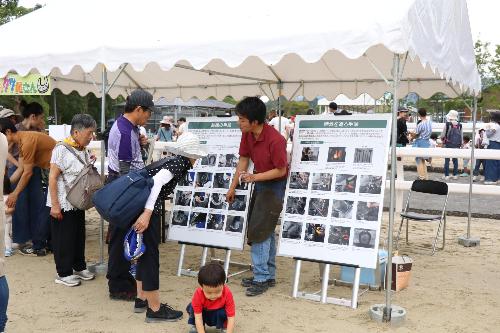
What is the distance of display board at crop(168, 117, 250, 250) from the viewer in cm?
529

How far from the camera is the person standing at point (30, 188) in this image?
5.75 metres

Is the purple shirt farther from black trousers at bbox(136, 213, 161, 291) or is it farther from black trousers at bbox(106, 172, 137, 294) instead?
black trousers at bbox(136, 213, 161, 291)

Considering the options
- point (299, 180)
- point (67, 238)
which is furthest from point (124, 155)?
point (299, 180)

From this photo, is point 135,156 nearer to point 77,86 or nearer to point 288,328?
point 288,328

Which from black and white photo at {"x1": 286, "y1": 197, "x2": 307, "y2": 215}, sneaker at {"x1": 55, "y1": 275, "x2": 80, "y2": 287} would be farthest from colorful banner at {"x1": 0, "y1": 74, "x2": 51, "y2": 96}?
black and white photo at {"x1": 286, "y1": 197, "x2": 307, "y2": 215}

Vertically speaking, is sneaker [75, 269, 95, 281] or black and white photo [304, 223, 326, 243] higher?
black and white photo [304, 223, 326, 243]

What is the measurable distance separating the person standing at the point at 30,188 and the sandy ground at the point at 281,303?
0.91ft

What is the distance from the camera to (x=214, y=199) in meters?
5.46

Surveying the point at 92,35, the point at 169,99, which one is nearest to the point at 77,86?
the point at 169,99

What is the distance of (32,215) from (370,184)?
13.2 ft

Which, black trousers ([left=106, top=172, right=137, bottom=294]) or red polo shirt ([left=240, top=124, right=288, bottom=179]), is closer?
black trousers ([left=106, top=172, right=137, bottom=294])

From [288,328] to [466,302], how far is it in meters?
1.80

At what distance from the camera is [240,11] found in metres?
4.76

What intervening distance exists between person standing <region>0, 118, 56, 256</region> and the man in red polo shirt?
2.36 metres
